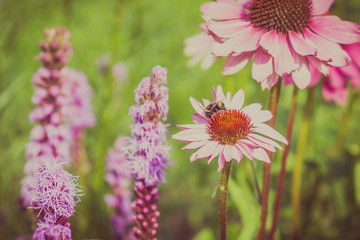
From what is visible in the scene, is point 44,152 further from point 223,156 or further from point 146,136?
point 223,156

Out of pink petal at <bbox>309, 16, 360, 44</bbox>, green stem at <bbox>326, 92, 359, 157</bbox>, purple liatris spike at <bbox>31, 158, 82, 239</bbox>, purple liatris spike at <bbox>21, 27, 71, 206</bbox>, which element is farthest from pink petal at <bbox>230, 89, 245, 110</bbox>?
green stem at <bbox>326, 92, 359, 157</bbox>

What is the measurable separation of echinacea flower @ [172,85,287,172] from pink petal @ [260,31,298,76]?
0.09 metres

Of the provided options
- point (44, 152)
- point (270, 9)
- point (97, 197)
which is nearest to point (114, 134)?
point (97, 197)

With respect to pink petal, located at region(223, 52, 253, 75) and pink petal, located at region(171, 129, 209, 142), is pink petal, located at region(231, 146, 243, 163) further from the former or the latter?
pink petal, located at region(223, 52, 253, 75)

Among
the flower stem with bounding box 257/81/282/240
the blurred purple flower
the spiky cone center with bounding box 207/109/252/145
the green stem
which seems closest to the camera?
the blurred purple flower

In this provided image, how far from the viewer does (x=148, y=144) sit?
695 millimetres

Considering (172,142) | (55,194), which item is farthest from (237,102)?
(172,142)

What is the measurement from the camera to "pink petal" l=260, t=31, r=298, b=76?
706 mm

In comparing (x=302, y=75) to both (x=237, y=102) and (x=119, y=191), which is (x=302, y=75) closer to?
(x=237, y=102)

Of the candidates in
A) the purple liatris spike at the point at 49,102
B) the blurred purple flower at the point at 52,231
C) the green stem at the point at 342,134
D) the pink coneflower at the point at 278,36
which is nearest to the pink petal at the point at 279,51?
the pink coneflower at the point at 278,36

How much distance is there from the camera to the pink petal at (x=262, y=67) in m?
0.74

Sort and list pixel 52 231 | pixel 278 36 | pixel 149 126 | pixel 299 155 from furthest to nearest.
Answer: pixel 299 155
pixel 278 36
pixel 149 126
pixel 52 231

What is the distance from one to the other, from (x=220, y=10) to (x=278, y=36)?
0.45ft

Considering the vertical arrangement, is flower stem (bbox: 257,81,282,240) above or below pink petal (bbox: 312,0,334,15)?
below
